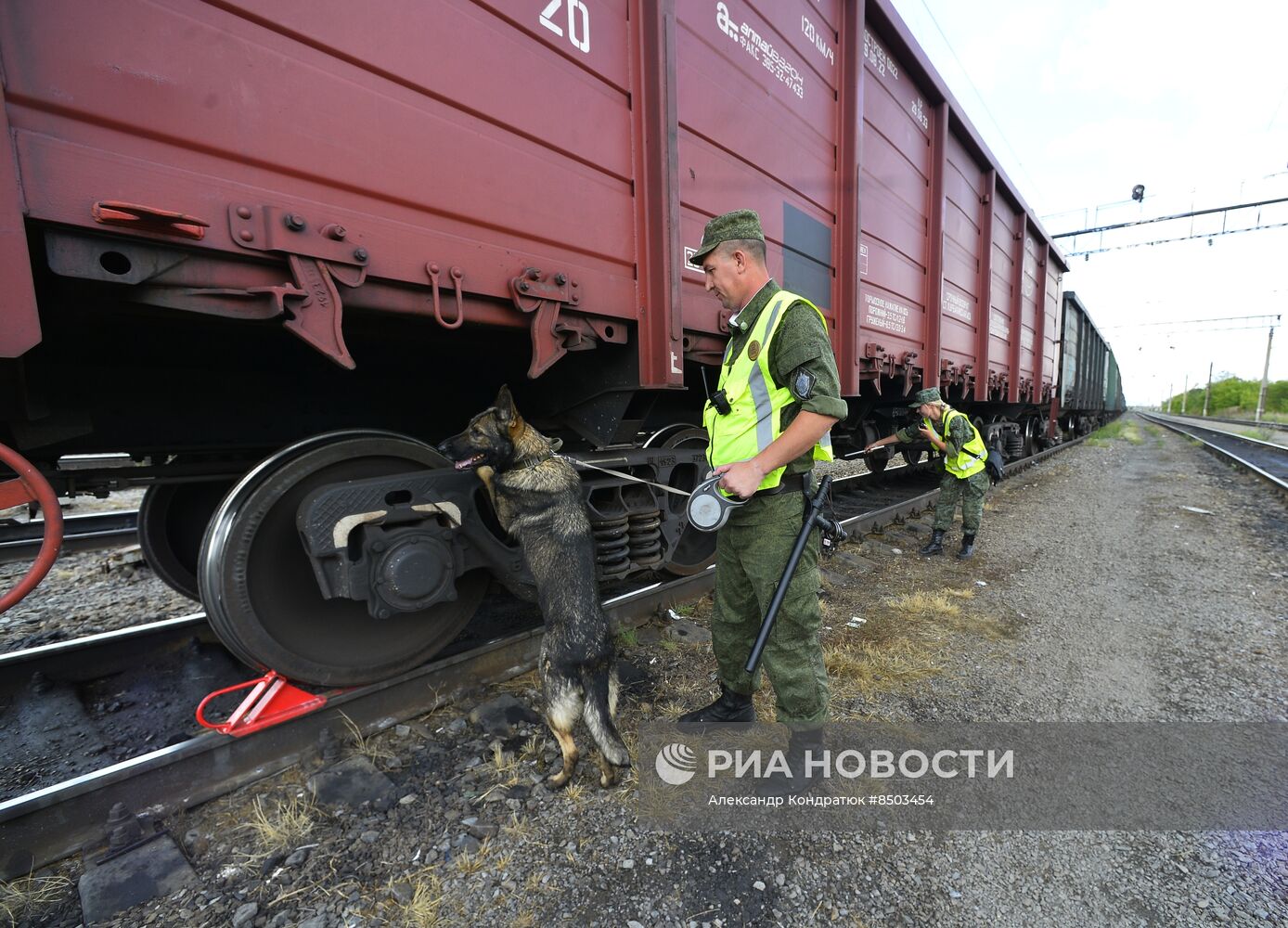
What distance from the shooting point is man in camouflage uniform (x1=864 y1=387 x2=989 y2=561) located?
503cm

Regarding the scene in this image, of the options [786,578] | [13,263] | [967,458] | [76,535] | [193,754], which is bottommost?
[193,754]

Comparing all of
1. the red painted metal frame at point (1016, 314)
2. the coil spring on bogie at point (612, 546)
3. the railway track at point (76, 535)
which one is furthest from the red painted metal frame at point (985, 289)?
the railway track at point (76, 535)

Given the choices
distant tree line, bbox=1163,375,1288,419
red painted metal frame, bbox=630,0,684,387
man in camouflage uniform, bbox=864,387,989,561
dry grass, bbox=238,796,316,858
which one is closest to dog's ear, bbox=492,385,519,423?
red painted metal frame, bbox=630,0,684,387

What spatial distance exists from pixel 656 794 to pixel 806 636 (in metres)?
0.78

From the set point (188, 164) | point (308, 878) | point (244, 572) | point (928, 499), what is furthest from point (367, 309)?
point (928, 499)

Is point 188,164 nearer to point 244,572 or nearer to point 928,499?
point 244,572

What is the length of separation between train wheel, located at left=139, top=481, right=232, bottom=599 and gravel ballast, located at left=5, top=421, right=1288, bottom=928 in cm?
160

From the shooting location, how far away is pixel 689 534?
3.71 meters

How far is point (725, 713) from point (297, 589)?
1818 mm

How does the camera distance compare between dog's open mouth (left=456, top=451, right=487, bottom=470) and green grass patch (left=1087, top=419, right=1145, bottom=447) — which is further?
green grass patch (left=1087, top=419, right=1145, bottom=447)

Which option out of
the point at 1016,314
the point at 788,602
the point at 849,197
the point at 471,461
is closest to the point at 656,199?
the point at 471,461

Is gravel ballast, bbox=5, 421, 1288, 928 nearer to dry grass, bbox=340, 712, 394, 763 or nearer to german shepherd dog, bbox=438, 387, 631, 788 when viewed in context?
dry grass, bbox=340, 712, 394, 763

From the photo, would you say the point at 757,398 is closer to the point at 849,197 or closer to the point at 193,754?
the point at 193,754

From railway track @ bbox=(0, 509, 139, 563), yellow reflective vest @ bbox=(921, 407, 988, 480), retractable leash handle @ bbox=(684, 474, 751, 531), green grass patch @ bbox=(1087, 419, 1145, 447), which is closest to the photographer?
retractable leash handle @ bbox=(684, 474, 751, 531)
